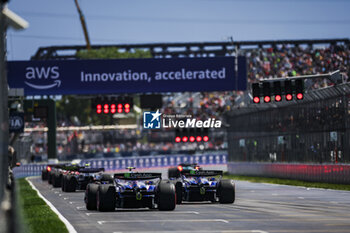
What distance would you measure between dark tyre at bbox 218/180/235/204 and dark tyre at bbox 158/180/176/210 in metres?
3.49

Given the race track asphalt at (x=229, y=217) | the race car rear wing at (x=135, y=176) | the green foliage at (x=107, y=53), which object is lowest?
the race track asphalt at (x=229, y=217)

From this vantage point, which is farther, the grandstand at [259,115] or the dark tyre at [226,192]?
the grandstand at [259,115]

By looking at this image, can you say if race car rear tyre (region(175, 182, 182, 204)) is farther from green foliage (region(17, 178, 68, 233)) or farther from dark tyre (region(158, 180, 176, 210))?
green foliage (region(17, 178, 68, 233))

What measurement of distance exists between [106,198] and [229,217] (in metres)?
4.18

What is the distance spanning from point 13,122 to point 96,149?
189 feet

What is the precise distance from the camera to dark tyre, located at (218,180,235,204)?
26.4m

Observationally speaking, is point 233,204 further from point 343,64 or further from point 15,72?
point 343,64

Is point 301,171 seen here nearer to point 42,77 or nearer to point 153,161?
point 42,77

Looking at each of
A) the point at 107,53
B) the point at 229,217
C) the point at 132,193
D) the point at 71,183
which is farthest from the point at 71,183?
the point at 107,53

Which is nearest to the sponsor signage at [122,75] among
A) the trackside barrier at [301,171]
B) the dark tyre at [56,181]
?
the trackside barrier at [301,171]

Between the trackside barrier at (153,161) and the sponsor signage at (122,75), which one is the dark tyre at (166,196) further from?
the trackside barrier at (153,161)

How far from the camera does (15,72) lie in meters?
48.1

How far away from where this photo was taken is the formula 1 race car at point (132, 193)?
23.1 m

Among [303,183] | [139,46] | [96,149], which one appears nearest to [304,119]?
[303,183]
